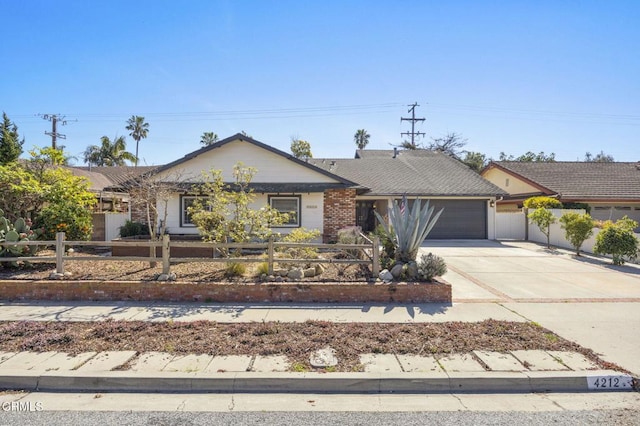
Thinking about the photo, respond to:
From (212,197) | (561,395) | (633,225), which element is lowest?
(561,395)

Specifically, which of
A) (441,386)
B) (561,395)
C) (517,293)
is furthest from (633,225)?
(441,386)

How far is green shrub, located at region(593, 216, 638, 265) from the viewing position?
11.5 m

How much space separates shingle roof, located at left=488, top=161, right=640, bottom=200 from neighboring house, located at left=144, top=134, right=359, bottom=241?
13.7m

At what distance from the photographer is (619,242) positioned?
37.8 ft

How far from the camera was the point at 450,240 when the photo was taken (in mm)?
18516

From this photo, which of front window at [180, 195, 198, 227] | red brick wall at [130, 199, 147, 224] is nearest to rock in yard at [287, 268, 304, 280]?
front window at [180, 195, 198, 227]

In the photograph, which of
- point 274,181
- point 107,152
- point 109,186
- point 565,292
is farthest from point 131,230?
point 107,152

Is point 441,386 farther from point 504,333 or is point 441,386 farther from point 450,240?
point 450,240

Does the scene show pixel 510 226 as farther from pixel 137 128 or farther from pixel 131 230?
pixel 137 128

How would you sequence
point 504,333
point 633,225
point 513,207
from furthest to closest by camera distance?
point 513,207
point 633,225
point 504,333

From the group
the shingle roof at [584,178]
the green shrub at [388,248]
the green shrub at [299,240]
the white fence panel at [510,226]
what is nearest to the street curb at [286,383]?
the green shrub at [299,240]

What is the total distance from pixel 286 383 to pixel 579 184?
952 inches

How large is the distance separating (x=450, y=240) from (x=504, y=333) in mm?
13688

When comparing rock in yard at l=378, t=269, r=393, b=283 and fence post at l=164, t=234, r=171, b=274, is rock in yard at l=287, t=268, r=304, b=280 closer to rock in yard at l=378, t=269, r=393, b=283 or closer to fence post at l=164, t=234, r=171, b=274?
rock in yard at l=378, t=269, r=393, b=283
